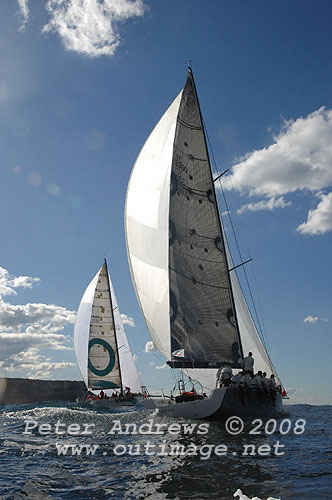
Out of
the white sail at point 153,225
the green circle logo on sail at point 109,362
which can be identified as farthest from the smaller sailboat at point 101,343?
the white sail at point 153,225

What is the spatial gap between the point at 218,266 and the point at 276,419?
6.38m

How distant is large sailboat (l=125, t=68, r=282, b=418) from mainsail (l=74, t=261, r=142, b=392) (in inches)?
711

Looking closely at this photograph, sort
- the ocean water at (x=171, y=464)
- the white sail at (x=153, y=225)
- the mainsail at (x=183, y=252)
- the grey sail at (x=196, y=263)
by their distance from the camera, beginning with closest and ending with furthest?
the ocean water at (x=171, y=464)
the grey sail at (x=196, y=263)
the mainsail at (x=183, y=252)
the white sail at (x=153, y=225)

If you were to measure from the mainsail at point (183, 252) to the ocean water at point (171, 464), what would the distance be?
4037 mm

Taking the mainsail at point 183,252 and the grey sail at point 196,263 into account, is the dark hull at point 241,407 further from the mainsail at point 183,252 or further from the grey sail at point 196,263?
the mainsail at point 183,252

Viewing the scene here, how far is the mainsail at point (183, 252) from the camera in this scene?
610 inches

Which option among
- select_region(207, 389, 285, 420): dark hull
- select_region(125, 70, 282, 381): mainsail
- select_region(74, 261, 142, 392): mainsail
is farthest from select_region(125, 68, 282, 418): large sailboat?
select_region(74, 261, 142, 392): mainsail

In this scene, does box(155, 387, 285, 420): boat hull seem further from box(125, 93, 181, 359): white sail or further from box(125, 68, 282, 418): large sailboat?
box(125, 93, 181, 359): white sail

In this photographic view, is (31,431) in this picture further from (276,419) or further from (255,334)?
(255,334)

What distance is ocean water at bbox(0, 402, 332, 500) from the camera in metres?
5.52

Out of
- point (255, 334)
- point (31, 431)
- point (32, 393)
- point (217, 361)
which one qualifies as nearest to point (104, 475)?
point (31, 431)

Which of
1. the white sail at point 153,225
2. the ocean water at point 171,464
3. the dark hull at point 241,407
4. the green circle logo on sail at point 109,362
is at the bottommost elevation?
the ocean water at point 171,464

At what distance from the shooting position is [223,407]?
37.2 ft

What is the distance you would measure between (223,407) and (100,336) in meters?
25.8
